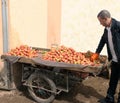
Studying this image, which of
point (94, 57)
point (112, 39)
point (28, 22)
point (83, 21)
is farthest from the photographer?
point (83, 21)

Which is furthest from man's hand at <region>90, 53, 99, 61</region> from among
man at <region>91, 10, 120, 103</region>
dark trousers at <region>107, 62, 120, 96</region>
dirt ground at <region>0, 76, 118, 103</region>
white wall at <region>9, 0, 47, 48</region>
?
white wall at <region>9, 0, 47, 48</region>

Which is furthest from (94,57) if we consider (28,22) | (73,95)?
(28,22)

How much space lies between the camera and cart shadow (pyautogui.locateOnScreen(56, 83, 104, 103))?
285 inches

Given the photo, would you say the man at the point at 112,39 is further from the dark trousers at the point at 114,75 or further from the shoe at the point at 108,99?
the shoe at the point at 108,99

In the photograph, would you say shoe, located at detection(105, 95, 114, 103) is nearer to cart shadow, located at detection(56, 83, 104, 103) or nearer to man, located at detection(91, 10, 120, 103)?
man, located at detection(91, 10, 120, 103)

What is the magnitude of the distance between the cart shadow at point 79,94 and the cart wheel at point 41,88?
1.30 feet

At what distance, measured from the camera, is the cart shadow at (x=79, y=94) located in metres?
7.24

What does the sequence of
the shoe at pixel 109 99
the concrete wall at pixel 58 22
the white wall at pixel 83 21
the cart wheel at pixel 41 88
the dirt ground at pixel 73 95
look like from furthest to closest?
the white wall at pixel 83 21 < the concrete wall at pixel 58 22 < the dirt ground at pixel 73 95 < the shoe at pixel 109 99 < the cart wheel at pixel 41 88

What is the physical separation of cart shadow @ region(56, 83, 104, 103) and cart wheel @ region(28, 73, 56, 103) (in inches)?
15.6

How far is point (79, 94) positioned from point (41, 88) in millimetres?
1082

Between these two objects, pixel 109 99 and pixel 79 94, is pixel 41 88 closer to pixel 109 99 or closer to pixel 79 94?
pixel 79 94

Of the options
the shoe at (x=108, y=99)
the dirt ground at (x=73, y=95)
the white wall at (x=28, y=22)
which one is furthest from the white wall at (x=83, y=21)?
the shoe at (x=108, y=99)

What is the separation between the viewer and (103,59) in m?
6.82

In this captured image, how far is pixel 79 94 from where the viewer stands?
24.7 ft
